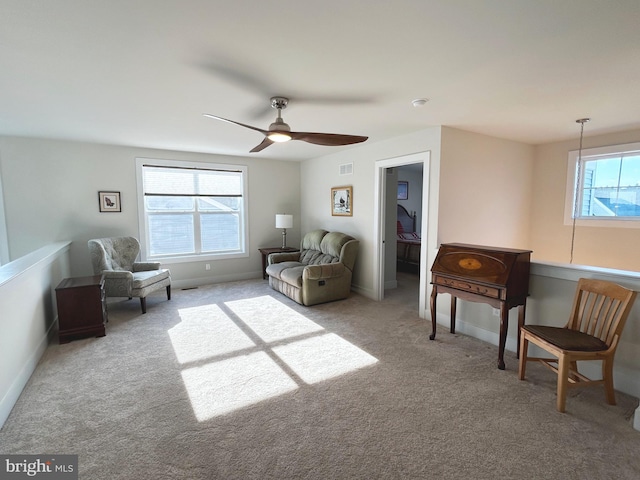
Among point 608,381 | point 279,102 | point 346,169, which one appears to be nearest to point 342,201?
point 346,169

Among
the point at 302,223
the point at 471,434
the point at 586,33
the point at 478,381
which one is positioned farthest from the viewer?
the point at 302,223

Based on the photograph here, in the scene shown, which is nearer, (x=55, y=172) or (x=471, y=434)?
(x=471, y=434)

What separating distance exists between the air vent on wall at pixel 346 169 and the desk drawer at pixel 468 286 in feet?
8.16

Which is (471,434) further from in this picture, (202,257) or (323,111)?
(202,257)

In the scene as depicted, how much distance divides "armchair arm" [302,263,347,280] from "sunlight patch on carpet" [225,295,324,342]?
54 centimetres

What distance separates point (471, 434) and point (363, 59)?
251 cm

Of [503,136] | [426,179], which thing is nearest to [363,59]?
[426,179]

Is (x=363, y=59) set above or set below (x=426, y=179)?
above

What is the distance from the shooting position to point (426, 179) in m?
3.74

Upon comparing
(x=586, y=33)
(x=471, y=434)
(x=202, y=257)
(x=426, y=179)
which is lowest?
(x=471, y=434)

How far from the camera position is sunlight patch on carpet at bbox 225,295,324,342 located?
343cm

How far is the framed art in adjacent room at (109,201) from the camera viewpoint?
471 cm

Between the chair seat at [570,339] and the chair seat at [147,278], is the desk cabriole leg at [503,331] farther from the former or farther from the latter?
the chair seat at [147,278]

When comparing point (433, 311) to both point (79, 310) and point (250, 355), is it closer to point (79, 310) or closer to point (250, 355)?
point (250, 355)
